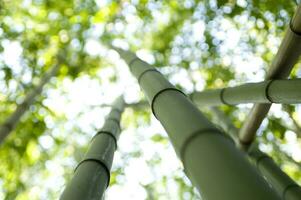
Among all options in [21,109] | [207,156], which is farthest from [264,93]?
[21,109]

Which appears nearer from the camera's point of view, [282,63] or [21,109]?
[282,63]

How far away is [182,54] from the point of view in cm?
807

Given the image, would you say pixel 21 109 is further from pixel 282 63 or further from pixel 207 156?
pixel 207 156

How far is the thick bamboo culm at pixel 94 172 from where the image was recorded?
2.32m

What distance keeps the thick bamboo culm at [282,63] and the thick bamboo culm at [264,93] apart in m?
0.28

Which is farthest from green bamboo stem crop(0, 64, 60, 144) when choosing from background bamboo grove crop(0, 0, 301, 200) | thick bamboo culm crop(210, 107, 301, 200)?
thick bamboo culm crop(210, 107, 301, 200)

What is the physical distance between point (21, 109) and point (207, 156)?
4.52 meters

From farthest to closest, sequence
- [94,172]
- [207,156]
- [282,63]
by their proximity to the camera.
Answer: [282,63], [94,172], [207,156]

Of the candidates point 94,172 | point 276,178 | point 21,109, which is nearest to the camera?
point 94,172

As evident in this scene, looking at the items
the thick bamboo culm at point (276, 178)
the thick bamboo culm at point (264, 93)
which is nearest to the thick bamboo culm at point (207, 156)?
the thick bamboo culm at point (264, 93)

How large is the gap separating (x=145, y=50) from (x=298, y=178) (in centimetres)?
540

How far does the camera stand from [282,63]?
3.50 m

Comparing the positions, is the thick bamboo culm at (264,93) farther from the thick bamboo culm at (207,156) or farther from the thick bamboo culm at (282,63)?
the thick bamboo culm at (207,156)

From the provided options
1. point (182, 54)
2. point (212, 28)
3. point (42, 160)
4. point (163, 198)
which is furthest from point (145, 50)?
point (163, 198)
